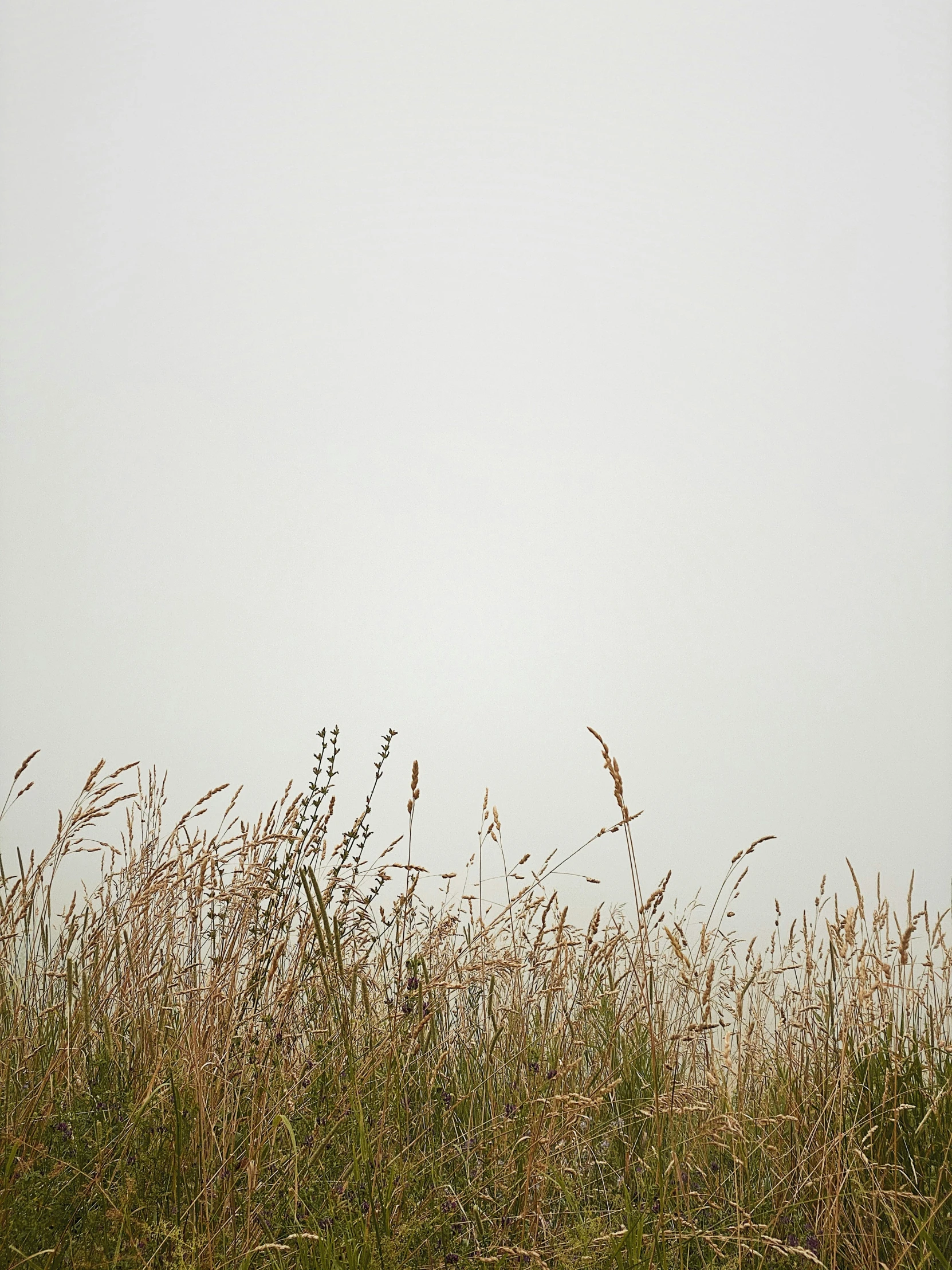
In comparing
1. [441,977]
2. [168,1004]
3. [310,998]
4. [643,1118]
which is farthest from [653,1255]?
[168,1004]

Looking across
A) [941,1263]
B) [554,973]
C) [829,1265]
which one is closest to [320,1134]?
[554,973]

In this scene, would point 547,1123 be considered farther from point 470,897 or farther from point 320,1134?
point 470,897

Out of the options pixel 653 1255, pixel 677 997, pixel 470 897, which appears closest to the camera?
pixel 653 1255

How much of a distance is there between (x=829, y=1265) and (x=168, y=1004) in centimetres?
180

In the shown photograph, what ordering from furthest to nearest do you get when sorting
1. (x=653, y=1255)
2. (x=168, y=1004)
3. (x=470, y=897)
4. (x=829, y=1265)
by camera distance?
(x=470, y=897)
(x=168, y=1004)
(x=829, y=1265)
(x=653, y=1255)

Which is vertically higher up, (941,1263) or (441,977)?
(441,977)

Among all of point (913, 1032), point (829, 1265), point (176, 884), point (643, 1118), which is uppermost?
point (176, 884)

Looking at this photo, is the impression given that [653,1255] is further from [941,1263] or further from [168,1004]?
[168,1004]

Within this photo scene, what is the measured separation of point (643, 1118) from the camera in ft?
8.65

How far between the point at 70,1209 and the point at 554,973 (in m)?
1.37

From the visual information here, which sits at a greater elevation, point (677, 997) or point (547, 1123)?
point (677, 997)

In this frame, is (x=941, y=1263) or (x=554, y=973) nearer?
(x=941, y=1263)

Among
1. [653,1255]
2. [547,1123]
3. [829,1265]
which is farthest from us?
[547,1123]

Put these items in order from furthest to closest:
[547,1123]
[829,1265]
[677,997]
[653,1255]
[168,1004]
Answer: [677,997] → [168,1004] → [547,1123] → [829,1265] → [653,1255]
